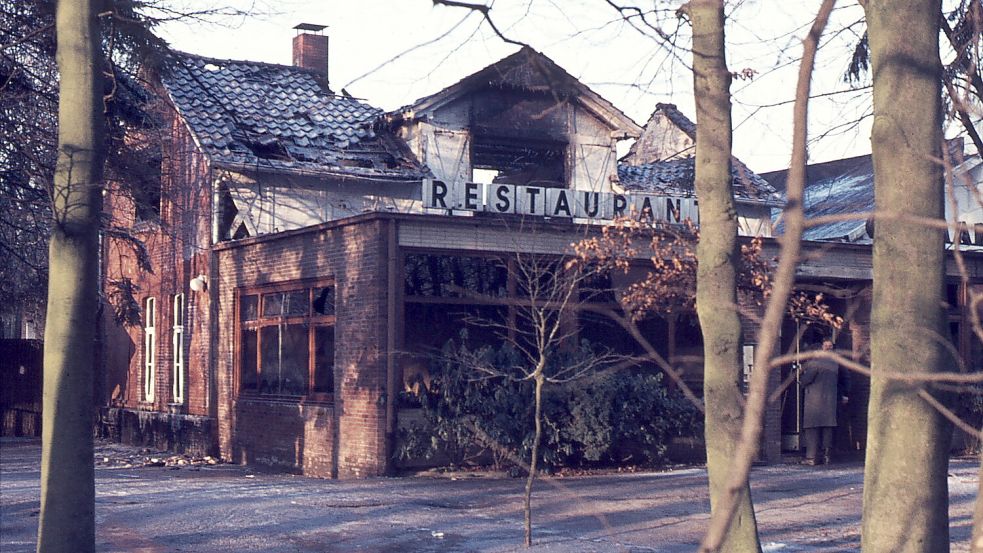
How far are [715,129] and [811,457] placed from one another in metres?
14.1

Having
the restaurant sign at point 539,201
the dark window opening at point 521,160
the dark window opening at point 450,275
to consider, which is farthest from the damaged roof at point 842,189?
the dark window opening at point 450,275

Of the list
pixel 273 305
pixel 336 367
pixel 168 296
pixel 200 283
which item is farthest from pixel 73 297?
pixel 168 296

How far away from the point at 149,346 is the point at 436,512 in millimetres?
14163

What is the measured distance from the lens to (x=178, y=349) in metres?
24.3

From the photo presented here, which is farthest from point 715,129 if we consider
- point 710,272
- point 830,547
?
point 830,547

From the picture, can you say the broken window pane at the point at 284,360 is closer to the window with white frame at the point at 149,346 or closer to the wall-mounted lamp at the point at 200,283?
the wall-mounted lamp at the point at 200,283

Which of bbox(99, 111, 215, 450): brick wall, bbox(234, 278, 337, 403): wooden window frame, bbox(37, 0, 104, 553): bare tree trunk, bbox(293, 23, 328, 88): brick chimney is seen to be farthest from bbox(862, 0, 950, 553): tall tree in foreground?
bbox(293, 23, 328, 88): brick chimney

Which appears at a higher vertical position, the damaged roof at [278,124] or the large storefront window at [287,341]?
the damaged roof at [278,124]

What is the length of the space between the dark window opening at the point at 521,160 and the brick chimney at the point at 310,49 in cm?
516

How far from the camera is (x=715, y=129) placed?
6879mm

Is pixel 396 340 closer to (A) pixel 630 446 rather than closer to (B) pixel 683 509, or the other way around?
(A) pixel 630 446

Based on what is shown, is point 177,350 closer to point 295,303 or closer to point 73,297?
point 295,303

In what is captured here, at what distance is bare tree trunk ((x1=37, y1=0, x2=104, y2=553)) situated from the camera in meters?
8.04

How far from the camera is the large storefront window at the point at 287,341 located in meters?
18.9
